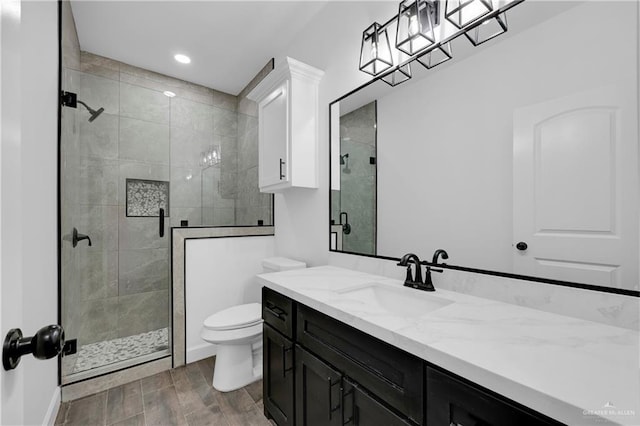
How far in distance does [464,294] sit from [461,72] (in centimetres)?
98

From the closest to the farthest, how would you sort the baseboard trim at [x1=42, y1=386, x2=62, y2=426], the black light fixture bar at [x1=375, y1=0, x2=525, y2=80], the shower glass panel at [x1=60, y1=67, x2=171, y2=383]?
1. the black light fixture bar at [x1=375, y1=0, x2=525, y2=80]
2. the baseboard trim at [x1=42, y1=386, x2=62, y2=426]
3. the shower glass panel at [x1=60, y1=67, x2=171, y2=383]

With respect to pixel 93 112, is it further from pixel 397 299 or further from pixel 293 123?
pixel 397 299

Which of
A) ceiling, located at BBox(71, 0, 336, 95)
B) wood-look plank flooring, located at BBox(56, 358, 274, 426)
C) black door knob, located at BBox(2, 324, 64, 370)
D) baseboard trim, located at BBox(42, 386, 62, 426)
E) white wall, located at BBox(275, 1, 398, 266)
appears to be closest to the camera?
black door knob, located at BBox(2, 324, 64, 370)

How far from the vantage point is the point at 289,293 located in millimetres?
1343

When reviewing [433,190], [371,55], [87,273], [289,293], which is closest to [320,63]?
[371,55]

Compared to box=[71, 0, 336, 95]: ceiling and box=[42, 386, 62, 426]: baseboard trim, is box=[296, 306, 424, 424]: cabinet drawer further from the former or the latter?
box=[71, 0, 336, 95]: ceiling

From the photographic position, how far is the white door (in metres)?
0.83

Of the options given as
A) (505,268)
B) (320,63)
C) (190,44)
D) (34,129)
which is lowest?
(505,268)

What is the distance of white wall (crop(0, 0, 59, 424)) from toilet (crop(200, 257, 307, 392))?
Result: 84 cm

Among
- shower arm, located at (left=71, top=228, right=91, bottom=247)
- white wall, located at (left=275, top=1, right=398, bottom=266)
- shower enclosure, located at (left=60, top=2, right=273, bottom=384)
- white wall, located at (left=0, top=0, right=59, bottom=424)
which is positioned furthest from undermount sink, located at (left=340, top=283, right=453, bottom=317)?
shower arm, located at (left=71, top=228, right=91, bottom=247)

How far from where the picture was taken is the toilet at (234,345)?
1.91 meters

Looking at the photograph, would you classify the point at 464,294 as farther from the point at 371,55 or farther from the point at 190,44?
the point at 190,44

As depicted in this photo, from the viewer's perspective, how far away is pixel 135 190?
263cm

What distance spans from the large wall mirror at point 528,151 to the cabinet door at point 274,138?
2.51ft
